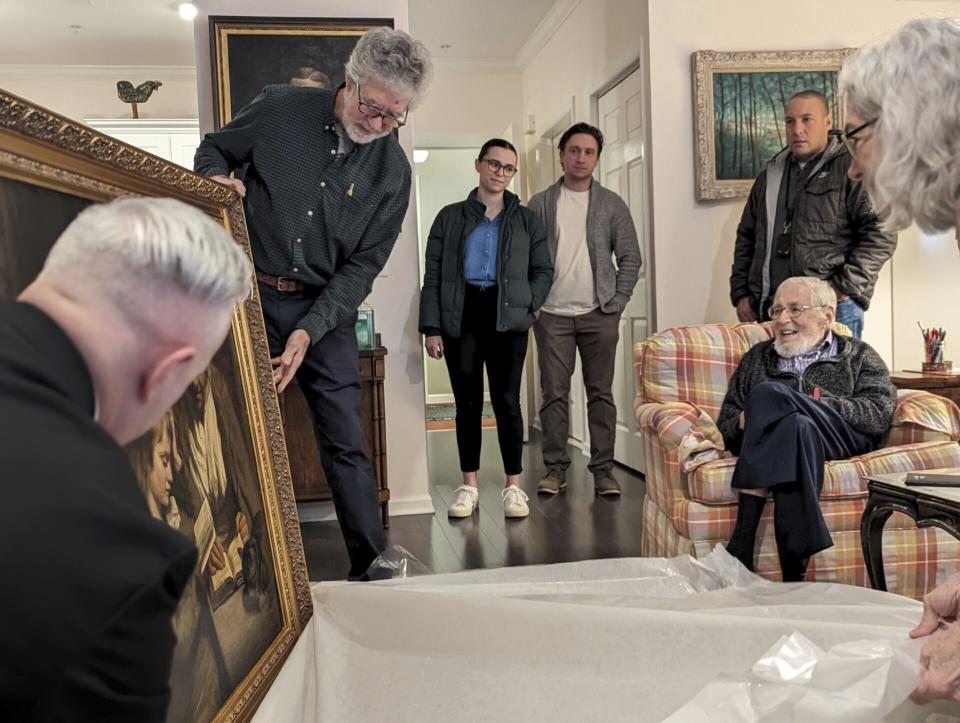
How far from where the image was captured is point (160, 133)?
6.88 m

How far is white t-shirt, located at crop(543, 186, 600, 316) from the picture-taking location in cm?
453

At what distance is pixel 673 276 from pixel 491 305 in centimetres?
108

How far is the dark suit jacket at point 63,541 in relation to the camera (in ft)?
1.69

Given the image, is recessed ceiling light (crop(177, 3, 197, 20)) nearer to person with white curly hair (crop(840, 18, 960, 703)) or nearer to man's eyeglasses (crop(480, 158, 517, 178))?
man's eyeglasses (crop(480, 158, 517, 178))

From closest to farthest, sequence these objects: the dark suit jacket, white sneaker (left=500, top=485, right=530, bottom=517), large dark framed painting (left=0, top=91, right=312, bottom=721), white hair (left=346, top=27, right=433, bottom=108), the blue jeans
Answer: the dark suit jacket, large dark framed painting (left=0, top=91, right=312, bottom=721), white hair (left=346, top=27, right=433, bottom=108), the blue jeans, white sneaker (left=500, top=485, right=530, bottom=517)

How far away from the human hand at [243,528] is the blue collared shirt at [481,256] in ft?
9.37

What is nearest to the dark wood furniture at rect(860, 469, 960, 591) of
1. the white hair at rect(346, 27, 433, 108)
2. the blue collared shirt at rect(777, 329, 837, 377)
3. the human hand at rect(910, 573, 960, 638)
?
the blue collared shirt at rect(777, 329, 837, 377)

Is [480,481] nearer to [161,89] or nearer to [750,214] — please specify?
[750,214]

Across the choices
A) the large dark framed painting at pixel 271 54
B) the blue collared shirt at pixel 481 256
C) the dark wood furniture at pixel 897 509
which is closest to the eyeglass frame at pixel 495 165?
the blue collared shirt at pixel 481 256

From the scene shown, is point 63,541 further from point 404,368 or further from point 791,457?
point 404,368

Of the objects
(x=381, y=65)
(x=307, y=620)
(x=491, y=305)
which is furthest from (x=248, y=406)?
(x=491, y=305)

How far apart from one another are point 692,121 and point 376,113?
9.63ft

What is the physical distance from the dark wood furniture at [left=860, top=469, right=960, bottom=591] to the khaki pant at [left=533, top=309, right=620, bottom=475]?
6.74 feet

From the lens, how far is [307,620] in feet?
5.20
